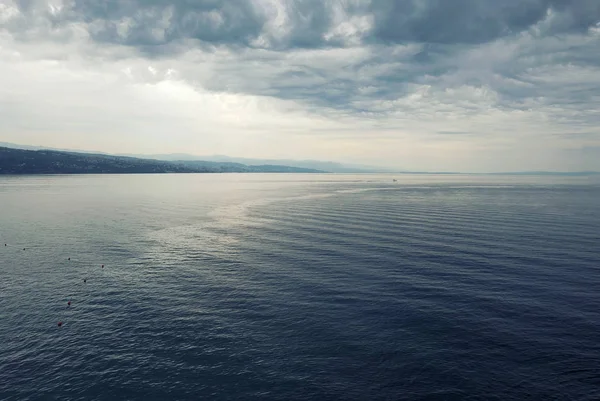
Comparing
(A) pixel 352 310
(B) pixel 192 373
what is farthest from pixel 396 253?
(B) pixel 192 373

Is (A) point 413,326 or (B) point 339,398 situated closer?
(B) point 339,398

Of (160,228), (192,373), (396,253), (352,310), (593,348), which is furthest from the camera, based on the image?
(160,228)

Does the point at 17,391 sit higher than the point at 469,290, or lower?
lower

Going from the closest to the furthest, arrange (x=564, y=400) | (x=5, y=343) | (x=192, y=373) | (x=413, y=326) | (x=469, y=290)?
(x=564, y=400) < (x=192, y=373) < (x=5, y=343) < (x=413, y=326) < (x=469, y=290)

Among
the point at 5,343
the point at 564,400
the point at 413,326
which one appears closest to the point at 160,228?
the point at 5,343

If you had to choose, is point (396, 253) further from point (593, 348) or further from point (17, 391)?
point (17, 391)

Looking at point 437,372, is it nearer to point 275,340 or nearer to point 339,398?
point 339,398
